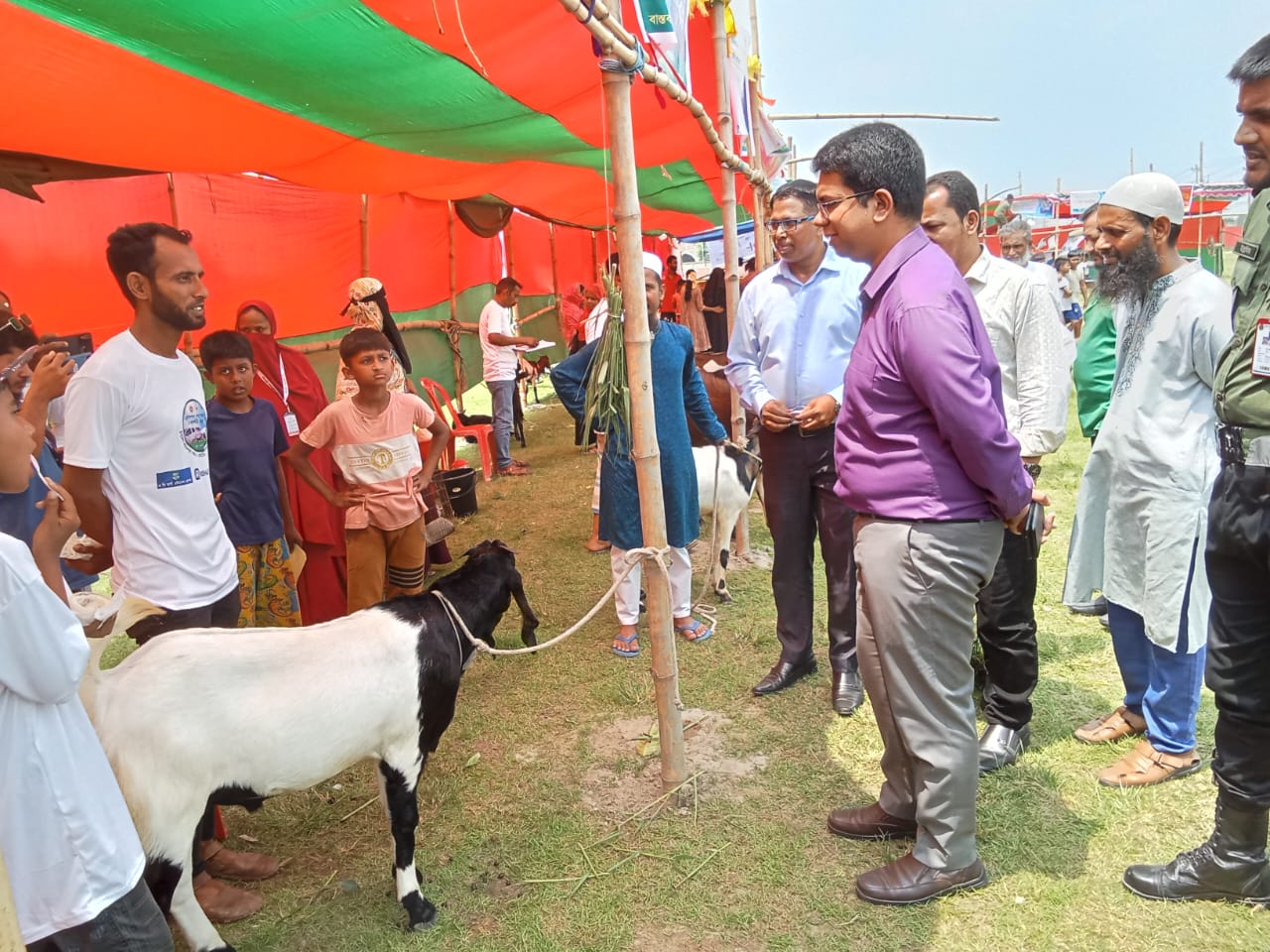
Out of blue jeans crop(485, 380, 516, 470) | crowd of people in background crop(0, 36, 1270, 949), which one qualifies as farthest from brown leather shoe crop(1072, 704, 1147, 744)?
blue jeans crop(485, 380, 516, 470)

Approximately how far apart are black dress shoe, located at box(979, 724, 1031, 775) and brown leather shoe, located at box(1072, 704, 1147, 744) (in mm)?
254

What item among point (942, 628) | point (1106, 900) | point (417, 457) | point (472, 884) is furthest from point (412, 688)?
point (1106, 900)

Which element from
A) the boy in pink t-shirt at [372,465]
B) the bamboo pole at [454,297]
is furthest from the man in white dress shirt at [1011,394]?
the bamboo pole at [454,297]

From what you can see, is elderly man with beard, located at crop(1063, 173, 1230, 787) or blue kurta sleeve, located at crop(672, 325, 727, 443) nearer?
elderly man with beard, located at crop(1063, 173, 1230, 787)

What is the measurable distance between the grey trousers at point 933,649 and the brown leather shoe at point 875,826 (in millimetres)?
270

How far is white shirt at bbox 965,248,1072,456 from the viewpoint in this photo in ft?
10.5

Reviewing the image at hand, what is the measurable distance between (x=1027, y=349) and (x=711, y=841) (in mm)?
2224

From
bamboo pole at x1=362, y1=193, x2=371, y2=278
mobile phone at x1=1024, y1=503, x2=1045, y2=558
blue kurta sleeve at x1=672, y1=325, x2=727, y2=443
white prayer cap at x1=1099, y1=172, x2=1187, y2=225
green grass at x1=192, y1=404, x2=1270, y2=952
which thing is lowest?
green grass at x1=192, y1=404, x2=1270, y2=952

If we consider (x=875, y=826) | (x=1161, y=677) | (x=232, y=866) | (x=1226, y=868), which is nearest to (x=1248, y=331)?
(x=1161, y=677)

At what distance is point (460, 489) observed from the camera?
6.88m

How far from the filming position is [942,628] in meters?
2.45

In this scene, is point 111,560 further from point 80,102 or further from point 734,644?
point 734,644

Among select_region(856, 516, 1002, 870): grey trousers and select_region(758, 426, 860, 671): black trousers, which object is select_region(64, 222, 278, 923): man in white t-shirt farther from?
select_region(758, 426, 860, 671): black trousers

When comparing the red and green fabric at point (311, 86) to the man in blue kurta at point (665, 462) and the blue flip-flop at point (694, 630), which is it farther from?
the blue flip-flop at point (694, 630)
